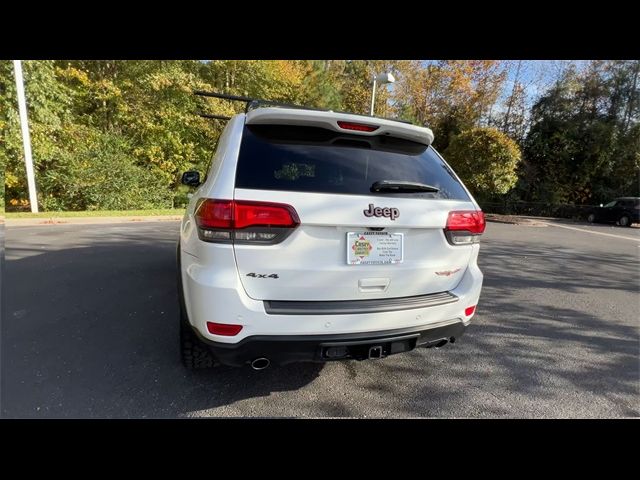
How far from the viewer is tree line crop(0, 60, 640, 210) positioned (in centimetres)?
1336

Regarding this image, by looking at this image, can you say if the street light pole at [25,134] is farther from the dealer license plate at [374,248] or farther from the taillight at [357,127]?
the dealer license plate at [374,248]

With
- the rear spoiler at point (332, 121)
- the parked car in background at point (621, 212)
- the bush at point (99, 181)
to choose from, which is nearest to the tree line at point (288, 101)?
the bush at point (99, 181)

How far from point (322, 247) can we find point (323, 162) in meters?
0.54

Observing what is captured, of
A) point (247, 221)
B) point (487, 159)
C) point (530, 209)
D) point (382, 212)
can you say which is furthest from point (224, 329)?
A: point (530, 209)

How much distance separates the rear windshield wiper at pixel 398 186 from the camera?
1952 millimetres

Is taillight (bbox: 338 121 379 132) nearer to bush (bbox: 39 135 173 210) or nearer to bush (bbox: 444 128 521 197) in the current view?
bush (bbox: 39 135 173 210)

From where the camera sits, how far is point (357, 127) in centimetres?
203

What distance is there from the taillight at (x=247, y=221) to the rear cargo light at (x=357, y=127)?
2.10ft

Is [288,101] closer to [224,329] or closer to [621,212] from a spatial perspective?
[621,212]

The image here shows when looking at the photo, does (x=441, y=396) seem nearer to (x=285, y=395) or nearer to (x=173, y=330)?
(x=285, y=395)

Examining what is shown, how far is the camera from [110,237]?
7.96 m

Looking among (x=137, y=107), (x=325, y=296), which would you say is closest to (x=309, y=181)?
(x=325, y=296)
